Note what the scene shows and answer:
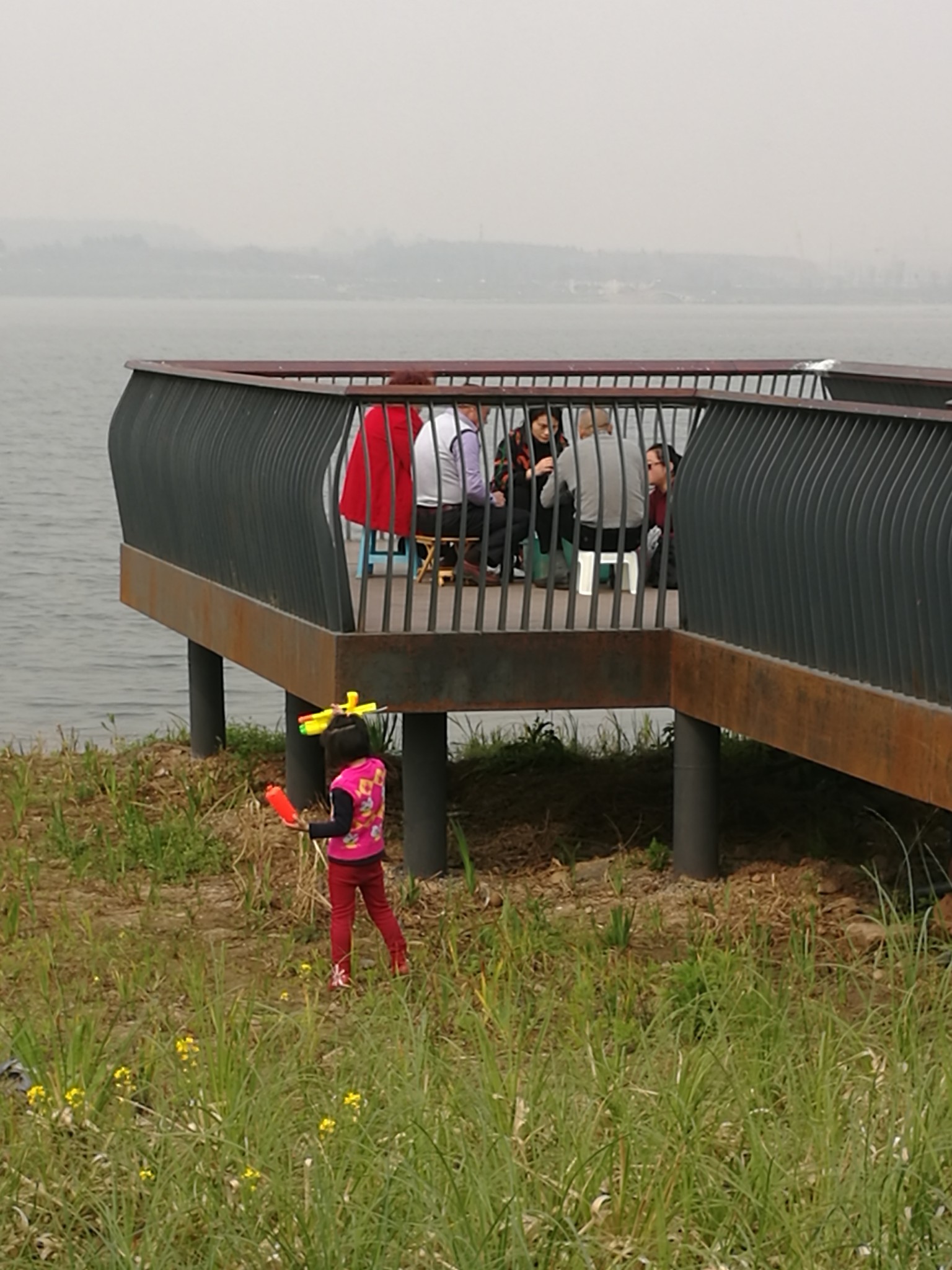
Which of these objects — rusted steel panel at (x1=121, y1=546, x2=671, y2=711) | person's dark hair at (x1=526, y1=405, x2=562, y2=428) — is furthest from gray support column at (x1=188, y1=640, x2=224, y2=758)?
rusted steel panel at (x1=121, y1=546, x2=671, y2=711)

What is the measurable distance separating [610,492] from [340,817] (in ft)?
8.68

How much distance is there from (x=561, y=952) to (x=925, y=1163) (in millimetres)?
4375

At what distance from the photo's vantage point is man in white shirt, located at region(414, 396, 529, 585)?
11969 mm

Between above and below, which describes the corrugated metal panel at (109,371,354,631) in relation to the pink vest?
above

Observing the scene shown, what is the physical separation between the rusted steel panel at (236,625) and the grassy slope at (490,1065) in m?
1.01

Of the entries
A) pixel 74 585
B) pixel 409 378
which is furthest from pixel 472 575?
pixel 74 585

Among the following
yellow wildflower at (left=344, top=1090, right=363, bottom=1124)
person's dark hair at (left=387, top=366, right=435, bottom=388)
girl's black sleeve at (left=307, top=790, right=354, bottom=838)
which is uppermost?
person's dark hair at (left=387, top=366, right=435, bottom=388)

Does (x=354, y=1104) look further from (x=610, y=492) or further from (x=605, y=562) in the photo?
(x=605, y=562)

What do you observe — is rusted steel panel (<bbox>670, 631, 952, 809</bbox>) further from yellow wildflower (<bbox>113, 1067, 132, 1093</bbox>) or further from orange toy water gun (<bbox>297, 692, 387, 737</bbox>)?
yellow wildflower (<bbox>113, 1067, 132, 1093</bbox>)

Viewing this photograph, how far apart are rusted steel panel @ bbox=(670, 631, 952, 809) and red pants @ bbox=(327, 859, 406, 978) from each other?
6.17ft

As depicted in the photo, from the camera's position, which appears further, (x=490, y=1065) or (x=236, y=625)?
(x=236, y=625)

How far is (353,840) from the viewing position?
32.8 ft

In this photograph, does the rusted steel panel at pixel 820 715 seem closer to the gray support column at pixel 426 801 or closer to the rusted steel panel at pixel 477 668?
the rusted steel panel at pixel 477 668

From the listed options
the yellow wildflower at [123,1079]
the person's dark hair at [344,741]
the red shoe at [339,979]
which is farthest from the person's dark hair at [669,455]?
the yellow wildflower at [123,1079]
